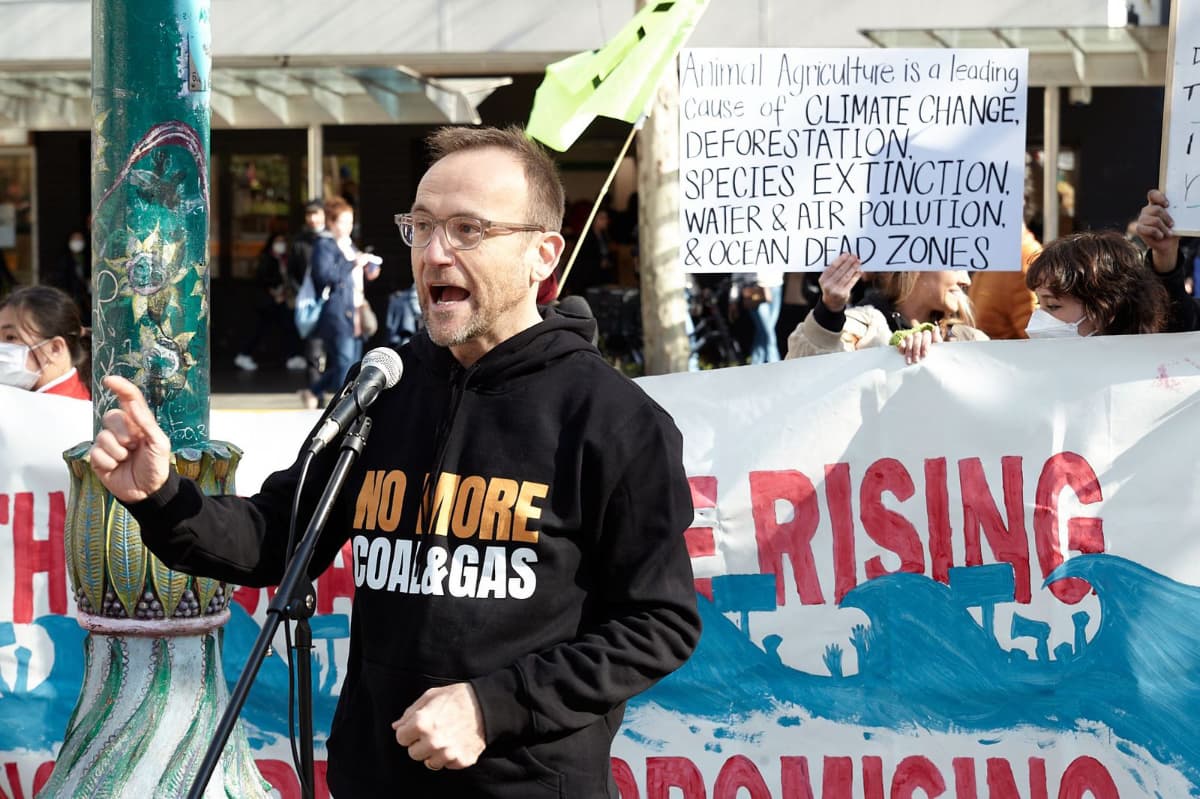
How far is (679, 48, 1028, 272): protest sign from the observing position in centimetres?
476

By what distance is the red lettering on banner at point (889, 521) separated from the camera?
4.29 meters

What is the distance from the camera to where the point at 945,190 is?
4.73m

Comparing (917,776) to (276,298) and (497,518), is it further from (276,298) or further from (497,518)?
(276,298)

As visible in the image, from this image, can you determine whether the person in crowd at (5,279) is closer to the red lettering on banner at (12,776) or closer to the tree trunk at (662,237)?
the tree trunk at (662,237)

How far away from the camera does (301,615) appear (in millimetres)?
2352

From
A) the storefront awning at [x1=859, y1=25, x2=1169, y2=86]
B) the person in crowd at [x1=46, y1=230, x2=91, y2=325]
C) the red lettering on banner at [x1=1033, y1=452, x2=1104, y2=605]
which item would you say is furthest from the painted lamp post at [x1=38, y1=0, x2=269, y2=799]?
the person in crowd at [x1=46, y1=230, x2=91, y2=325]

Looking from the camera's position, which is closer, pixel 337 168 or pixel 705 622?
pixel 705 622

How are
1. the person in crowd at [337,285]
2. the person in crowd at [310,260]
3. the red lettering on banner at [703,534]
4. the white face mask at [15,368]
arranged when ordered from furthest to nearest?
the person in crowd at [310,260] < the person in crowd at [337,285] < the white face mask at [15,368] < the red lettering on banner at [703,534]

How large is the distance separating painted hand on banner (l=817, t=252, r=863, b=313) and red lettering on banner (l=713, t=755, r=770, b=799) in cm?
131

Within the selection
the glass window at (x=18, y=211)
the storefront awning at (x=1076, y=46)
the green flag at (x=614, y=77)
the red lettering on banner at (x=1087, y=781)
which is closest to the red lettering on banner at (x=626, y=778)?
the red lettering on banner at (x=1087, y=781)

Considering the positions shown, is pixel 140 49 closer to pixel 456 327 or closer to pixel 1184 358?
pixel 456 327

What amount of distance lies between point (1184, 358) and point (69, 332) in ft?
11.6

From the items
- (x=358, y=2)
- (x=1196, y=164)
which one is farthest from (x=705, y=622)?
(x=358, y=2)

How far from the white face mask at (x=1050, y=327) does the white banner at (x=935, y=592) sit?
0.72 feet
